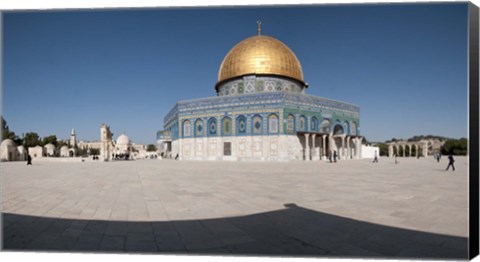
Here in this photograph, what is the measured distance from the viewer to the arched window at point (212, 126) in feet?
83.9

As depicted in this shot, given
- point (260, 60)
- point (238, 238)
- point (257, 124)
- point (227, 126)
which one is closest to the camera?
point (238, 238)

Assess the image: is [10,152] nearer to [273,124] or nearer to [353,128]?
[273,124]

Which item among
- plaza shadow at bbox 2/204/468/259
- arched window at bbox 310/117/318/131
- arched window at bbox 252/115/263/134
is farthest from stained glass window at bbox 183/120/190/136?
plaza shadow at bbox 2/204/468/259

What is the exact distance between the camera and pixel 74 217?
396cm

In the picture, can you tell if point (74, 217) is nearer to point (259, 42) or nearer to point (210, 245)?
point (210, 245)

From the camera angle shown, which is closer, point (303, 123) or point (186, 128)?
point (303, 123)

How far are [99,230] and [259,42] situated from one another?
28.5 metres

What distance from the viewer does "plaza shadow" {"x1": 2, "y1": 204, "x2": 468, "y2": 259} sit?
9.16 ft

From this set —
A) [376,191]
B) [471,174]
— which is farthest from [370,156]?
[471,174]

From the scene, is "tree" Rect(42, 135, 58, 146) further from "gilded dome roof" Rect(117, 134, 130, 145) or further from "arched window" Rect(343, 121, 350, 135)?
"arched window" Rect(343, 121, 350, 135)

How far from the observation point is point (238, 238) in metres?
3.05

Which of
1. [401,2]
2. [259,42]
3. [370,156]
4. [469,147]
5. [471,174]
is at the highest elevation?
[259,42]

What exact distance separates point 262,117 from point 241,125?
7.03ft

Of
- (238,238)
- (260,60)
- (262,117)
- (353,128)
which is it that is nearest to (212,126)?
(262,117)
